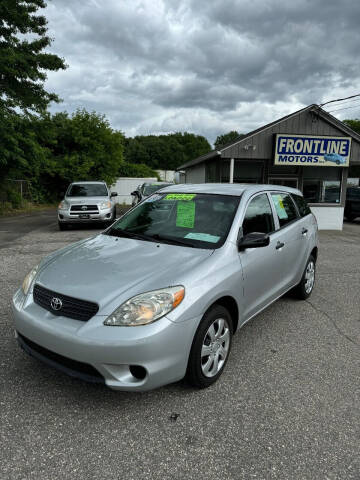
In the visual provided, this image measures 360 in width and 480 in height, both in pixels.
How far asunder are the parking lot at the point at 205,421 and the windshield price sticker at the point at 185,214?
4.48ft

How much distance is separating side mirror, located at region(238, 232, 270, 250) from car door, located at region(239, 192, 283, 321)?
0.09m

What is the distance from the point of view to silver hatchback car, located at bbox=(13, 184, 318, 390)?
224 centimetres

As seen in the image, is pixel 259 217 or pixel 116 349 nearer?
pixel 116 349

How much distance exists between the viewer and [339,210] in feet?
46.7

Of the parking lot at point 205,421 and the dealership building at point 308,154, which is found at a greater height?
the dealership building at point 308,154

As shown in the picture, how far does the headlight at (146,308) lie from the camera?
2246 mm

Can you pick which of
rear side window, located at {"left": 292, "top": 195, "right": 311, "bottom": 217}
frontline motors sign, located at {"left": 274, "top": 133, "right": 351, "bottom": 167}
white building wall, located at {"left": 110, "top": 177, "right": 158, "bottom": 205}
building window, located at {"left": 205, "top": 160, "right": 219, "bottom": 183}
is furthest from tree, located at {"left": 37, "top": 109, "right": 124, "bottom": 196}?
rear side window, located at {"left": 292, "top": 195, "right": 311, "bottom": 217}

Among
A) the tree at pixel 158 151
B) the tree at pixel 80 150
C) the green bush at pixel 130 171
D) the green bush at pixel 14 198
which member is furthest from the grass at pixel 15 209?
the tree at pixel 158 151

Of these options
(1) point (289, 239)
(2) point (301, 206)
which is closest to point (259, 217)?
(1) point (289, 239)

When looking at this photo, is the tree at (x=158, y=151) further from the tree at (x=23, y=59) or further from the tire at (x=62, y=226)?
the tire at (x=62, y=226)

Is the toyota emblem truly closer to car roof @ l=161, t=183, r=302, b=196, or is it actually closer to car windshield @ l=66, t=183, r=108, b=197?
car roof @ l=161, t=183, r=302, b=196

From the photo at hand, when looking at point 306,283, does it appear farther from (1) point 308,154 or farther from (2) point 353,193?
(2) point 353,193

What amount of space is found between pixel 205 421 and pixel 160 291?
0.97 meters

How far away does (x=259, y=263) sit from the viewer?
3.31 metres
